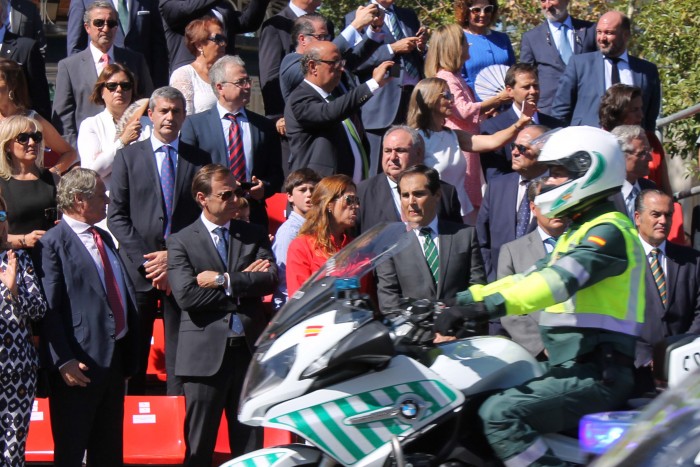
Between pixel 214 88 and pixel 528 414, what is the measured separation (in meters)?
5.34

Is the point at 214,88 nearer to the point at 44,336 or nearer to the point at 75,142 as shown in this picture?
the point at 75,142

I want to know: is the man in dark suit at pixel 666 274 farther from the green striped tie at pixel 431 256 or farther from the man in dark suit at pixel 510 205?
the green striped tie at pixel 431 256

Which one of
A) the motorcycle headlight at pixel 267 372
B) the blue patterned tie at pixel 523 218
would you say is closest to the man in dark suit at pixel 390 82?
the blue patterned tie at pixel 523 218

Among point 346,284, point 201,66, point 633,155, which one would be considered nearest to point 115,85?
point 201,66

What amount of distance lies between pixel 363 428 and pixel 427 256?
9.73 feet

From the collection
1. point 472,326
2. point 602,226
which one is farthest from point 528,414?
point 602,226

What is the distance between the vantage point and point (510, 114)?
10.3 m

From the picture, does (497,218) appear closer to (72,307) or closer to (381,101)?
(381,101)

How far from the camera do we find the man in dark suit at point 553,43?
1136 centimetres

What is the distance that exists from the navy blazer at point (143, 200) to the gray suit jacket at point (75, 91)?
1354 mm

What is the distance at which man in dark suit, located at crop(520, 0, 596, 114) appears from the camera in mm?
11359

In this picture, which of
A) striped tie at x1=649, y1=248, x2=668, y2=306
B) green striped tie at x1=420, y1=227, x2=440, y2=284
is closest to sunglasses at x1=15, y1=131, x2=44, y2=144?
green striped tie at x1=420, y1=227, x2=440, y2=284

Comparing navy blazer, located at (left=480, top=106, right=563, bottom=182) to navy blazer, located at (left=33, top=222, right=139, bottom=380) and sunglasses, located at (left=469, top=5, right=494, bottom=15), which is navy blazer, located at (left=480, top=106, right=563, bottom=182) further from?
navy blazer, located at (left=33, top=222, right=139, bottom=380)

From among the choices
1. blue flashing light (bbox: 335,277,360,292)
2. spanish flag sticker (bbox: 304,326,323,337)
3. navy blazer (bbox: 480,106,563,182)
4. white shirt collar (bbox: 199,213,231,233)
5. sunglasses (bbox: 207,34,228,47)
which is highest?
sunglasses (bbox: 207,34,228,47)
